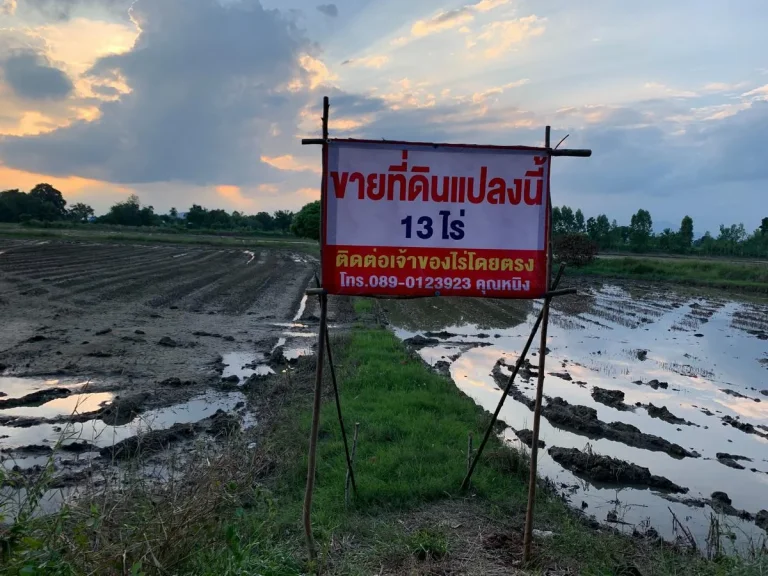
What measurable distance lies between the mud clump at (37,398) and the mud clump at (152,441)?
227 cm

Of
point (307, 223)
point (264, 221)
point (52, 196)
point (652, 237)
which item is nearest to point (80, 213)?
point (52, 196)

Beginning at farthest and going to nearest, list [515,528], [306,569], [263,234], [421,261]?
[263,234]
[515,528]
[421,261]
[306,569]

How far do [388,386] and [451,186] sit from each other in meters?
5.62

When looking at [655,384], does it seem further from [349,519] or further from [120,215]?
[120,215]

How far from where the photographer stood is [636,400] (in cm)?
1034

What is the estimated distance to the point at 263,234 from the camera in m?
93.6

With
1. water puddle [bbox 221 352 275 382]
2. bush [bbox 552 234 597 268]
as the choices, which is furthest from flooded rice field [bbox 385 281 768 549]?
bush [bbox 552 234 597 268]

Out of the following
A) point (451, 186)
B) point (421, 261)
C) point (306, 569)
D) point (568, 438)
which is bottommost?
point (568, 438)

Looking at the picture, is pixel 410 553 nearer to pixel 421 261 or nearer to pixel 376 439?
pixel 421 261

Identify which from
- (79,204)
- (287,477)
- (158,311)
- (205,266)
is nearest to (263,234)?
(79,204)

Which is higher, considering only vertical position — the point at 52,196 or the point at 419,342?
the point at 52,196

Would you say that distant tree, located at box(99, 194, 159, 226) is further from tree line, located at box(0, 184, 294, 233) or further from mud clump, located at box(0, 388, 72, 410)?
mud clump, located at box(0, 388, 72, 410)

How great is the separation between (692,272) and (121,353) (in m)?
34.8

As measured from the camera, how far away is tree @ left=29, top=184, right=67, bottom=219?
87.1 m
